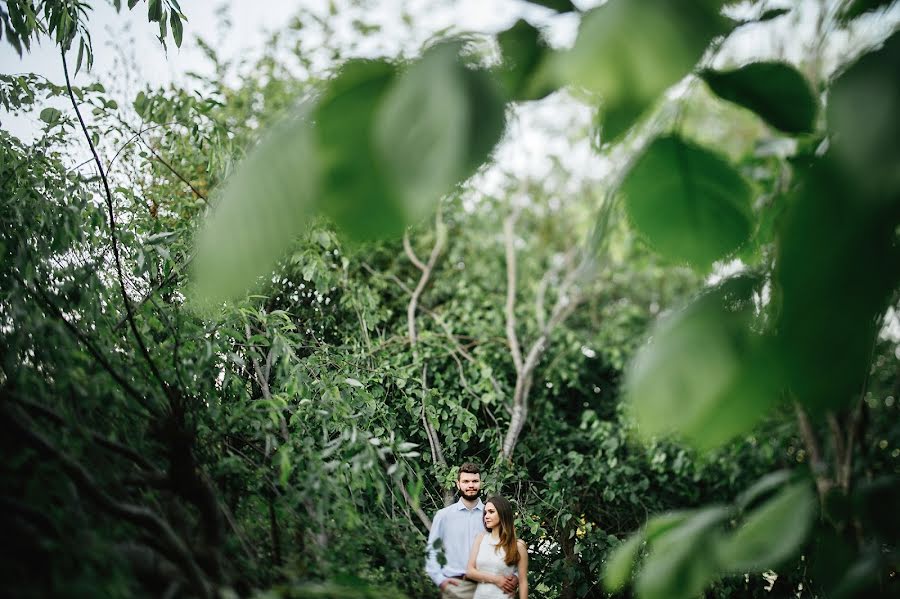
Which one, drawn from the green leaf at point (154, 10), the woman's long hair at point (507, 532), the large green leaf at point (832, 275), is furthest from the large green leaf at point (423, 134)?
the woman's long hair at point (507, 532)

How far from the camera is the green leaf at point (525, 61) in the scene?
23 centimetres

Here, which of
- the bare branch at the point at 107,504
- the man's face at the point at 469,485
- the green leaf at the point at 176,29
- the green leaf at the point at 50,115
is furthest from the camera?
the man's face at the point at 469,485

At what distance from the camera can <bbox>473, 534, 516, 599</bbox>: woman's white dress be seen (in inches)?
121

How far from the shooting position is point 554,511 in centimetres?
393

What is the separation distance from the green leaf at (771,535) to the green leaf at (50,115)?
8.45 ft

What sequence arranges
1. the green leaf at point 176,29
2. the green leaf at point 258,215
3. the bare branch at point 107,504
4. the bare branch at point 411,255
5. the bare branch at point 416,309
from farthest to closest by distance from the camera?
the bare branch at point 411,255
the bare branch at point 416,309
the green leaf at point 176,29
the bare branch at point 107,504
the green leaf at point 258,215

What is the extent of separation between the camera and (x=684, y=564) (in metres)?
0.34

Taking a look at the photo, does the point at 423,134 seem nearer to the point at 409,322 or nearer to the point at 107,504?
the point at 107,504

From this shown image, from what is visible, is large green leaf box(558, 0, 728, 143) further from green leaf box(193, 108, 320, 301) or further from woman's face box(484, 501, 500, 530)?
woman's face box(484, 501, 500, 530)

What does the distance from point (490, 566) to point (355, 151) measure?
3242 mm

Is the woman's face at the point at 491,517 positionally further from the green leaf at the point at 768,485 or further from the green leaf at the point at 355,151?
the green leaf at the point at 355,151

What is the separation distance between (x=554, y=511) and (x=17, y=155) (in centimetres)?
327

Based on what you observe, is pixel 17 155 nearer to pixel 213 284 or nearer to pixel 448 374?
pixel 213 284

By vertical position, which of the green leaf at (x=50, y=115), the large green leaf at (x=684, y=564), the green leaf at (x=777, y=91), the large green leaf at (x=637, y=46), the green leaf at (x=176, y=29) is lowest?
the large green leaf at (x=684, y=564)
